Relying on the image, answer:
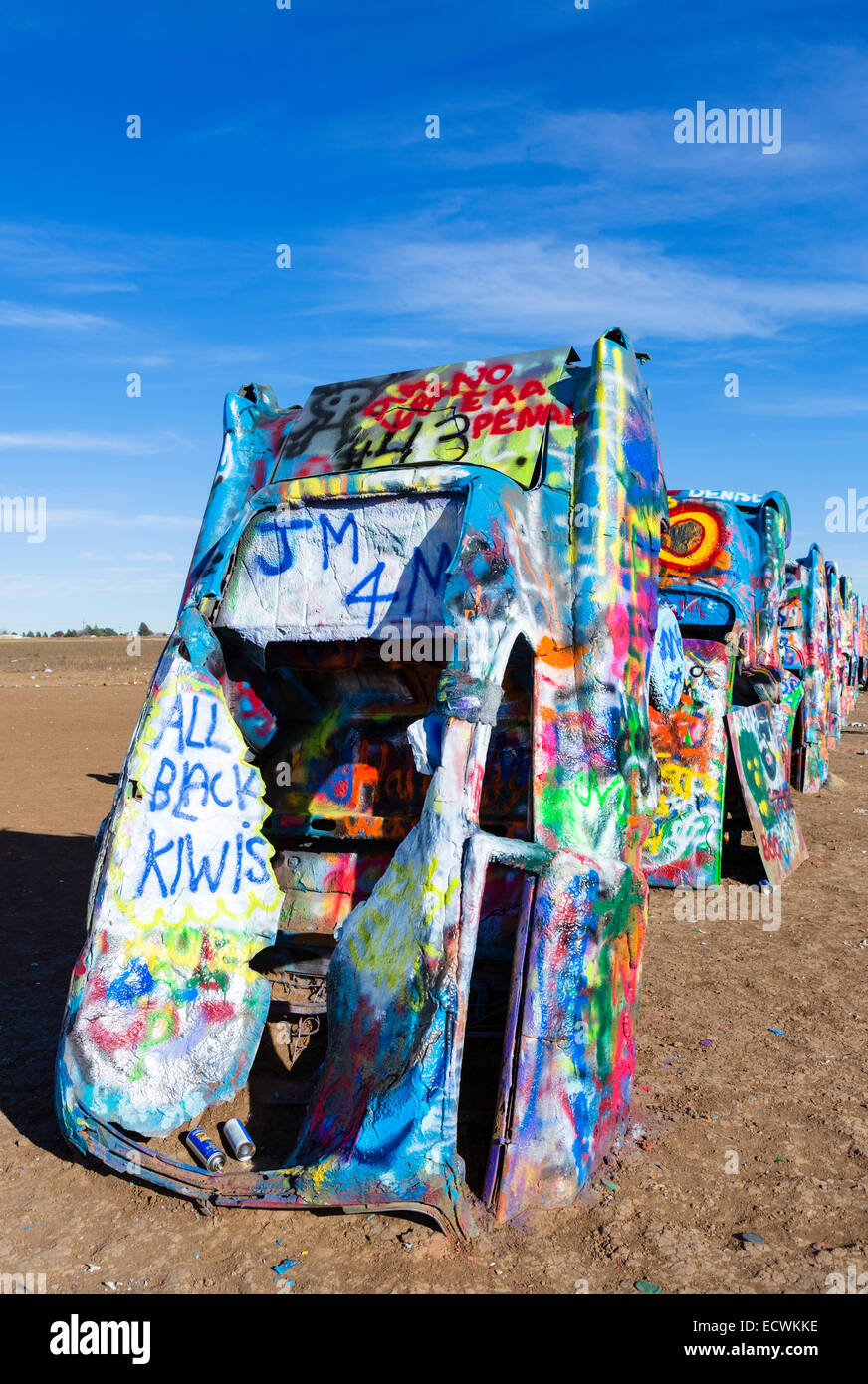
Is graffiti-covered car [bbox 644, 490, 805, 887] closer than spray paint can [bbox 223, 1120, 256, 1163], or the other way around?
spray paint can [bbox 223, 1120, 256, 1163]

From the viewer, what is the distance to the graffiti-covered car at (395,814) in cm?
342

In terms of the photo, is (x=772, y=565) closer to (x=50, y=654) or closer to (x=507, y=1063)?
(x=507, y=1063)

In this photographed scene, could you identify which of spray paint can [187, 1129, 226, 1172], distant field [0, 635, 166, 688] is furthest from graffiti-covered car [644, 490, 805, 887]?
distant field [0, 635, 166, 688]

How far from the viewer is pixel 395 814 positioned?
190 inches

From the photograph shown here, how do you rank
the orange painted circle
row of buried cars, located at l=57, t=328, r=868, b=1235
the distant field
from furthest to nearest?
the distant field, the orange painted circle, row of buried cars, located at l=57, t=328, r=868, b=1235

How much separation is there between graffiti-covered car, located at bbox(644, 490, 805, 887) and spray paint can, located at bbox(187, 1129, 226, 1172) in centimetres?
475

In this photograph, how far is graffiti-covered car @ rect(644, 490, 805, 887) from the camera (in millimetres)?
7828

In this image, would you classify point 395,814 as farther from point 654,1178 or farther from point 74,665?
point 74,665

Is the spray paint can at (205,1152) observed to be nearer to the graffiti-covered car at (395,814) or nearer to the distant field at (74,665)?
the graffiti-covered car at (395,814)

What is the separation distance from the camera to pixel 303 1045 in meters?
4.57

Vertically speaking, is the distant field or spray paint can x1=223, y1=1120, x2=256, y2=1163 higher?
the distant field

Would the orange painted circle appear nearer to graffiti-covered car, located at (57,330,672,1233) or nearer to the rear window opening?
graffiti-covered car, located at (57,330,672,1233)

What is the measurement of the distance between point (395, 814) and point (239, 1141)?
157cm
